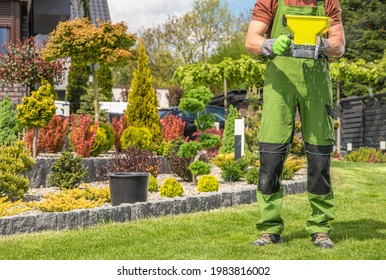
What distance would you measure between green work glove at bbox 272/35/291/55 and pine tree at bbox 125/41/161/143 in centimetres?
946

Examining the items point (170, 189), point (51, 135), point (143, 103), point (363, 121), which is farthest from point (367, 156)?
point (170, 189)

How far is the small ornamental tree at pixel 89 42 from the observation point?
14.1 metres

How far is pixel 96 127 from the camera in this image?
44.3 ft

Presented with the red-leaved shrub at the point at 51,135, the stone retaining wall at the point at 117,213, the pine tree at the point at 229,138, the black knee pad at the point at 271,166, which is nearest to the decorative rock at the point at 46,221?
the stone retaining wall at the point at 117,213

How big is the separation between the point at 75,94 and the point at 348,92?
541 inches

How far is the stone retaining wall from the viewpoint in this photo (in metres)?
7.61

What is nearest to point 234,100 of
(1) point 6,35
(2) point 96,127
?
(1) point 6,35

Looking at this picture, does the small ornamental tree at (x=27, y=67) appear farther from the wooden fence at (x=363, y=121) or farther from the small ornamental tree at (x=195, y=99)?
the wooden fence at (x=363, y=121)

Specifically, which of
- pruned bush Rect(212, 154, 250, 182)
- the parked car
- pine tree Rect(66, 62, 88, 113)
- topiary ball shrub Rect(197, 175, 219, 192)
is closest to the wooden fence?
the parked car

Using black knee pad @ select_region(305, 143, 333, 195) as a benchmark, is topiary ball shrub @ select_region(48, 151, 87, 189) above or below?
below

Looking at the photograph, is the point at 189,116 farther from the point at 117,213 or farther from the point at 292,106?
the point at 292,106

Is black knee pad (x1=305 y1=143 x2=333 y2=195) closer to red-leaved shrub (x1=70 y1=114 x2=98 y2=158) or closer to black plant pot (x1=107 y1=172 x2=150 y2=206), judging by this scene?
black plant pot (x1=107 y1=172 x2=150 y2=206)

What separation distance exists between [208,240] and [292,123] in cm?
159

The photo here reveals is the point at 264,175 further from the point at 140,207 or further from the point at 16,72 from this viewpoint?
the point at 16,72
